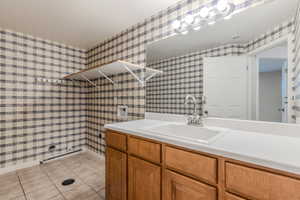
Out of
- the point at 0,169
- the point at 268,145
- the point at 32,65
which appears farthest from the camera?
the point at 32,65

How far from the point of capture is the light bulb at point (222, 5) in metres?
1.15

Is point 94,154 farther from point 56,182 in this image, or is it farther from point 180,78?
point 180,78

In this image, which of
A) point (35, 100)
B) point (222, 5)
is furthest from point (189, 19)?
point (35, 100)

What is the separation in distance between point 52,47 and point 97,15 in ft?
4.24

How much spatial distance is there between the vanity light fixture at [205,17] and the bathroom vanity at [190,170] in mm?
1044

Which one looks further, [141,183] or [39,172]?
[39,172]

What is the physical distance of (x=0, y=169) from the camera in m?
1.97

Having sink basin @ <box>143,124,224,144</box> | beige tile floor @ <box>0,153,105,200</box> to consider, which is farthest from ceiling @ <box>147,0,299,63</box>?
beige tile floor @ <box>0,153,105,200</box>

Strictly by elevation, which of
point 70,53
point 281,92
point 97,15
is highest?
point 97,15

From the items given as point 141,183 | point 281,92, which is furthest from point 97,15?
point 281,92

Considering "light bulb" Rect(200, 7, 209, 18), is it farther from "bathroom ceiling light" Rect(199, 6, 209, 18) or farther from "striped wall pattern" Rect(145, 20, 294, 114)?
"striped wall pattern" Rect(145, 20, 294, 114)

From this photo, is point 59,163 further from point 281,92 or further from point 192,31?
point 281,92

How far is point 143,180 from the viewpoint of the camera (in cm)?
107

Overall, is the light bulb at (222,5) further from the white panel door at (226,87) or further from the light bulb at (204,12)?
the white panel door at (226,87)
